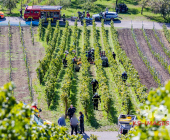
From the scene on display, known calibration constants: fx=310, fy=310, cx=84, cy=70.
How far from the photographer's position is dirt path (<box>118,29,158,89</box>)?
25812 mm

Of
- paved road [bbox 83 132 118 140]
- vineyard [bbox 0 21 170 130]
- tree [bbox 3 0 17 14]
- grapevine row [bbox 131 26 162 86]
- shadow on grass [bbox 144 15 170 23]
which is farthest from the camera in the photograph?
shadow on grass [bbox 144 15 170 23]

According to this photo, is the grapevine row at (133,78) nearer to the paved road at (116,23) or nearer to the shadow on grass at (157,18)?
the paved road at (116,23)

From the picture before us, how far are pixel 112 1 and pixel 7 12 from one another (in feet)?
66.1

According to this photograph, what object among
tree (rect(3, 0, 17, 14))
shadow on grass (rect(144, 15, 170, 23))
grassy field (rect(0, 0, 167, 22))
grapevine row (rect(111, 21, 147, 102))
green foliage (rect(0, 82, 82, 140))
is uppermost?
green foliage (rect(0, 82, 82, 140))

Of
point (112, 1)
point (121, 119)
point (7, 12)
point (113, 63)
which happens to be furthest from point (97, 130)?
point (112, 1)

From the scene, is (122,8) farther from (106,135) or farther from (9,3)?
(106,135)

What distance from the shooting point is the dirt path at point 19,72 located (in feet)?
73.2

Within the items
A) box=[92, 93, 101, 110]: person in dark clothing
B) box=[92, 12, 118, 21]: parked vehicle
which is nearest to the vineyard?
box=[92, 93, 101, 110]: person in dark clothing

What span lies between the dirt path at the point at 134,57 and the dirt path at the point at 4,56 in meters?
11.4

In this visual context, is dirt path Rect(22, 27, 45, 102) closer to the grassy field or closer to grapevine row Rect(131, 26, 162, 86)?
grapevine row Rect(131, 26, 162, 86)

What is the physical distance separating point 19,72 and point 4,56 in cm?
506

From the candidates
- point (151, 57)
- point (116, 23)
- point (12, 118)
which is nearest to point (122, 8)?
point (116, 23)

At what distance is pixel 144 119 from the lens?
21.8 ft

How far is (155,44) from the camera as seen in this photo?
121 ft
